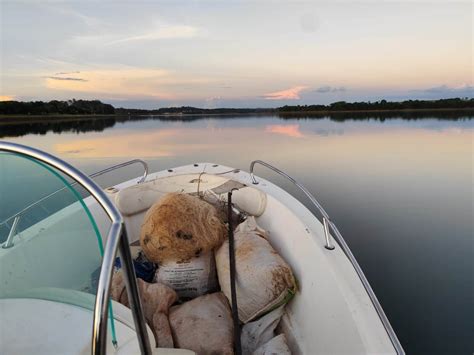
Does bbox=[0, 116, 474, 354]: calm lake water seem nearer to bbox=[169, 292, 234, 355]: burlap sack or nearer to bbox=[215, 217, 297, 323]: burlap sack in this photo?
bbox=[215, 217, 297, 323]: burlap sack

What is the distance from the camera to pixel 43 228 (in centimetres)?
109

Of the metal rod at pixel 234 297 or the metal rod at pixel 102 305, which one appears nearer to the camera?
the metal rod at pixel 102 305

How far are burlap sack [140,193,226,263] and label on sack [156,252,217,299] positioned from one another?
57mm

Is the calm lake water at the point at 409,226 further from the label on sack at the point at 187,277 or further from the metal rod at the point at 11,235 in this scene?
the metal rod at the point at 11,235

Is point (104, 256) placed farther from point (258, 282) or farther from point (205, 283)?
point (205, 283)

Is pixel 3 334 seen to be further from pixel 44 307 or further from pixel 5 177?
pixel 5 177


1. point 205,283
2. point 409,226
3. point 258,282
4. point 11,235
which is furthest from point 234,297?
point 409,226

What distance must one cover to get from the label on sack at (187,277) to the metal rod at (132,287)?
4.38ft

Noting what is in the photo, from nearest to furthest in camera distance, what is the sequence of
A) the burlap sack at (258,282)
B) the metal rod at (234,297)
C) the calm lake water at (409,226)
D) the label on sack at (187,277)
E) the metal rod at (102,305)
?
the metal rod at (102,305) → the metal rod at (234,297) → the burlap sack at (258,282) → the label on sack at (187,277) → the calm lake water at (409,226)

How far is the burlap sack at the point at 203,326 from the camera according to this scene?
178 cm

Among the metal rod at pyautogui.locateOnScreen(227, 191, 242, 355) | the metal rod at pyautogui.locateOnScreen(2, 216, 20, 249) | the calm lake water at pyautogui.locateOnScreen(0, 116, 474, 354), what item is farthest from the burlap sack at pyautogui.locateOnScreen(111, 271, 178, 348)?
the calm lake water at pyautogui.locateOnScreen(0, 116, 474, 354)

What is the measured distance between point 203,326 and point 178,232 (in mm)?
738

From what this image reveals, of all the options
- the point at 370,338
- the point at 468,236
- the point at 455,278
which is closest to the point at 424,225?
the point at 468,236

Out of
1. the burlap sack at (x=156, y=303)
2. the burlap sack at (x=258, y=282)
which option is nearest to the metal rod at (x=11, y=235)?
the burlap sack at (x=156, y=303)
